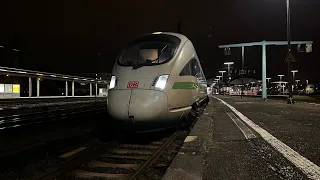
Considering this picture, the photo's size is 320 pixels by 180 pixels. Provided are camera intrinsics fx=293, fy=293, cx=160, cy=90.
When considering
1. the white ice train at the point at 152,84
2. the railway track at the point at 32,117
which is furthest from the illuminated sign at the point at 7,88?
the white ice train at the point at 152,84

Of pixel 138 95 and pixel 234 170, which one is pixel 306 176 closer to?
pixel 234 170

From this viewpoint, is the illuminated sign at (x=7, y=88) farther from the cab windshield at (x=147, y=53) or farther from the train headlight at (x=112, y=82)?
the train headlight at (x=112, y=82)

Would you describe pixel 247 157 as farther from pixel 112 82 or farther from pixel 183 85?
pixel 112 82

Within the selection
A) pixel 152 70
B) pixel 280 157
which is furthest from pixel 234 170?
pixel 152 70

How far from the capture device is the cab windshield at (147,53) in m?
7.82

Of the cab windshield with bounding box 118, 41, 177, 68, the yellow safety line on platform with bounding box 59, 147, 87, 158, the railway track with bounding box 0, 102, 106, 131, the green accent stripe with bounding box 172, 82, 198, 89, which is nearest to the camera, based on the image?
the yellow safety line on platform with bounding box 59, 147, 87, 158

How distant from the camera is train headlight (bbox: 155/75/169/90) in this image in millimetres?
7118

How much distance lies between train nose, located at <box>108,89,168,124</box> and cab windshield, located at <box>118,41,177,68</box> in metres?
0.98

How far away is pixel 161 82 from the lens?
7215 millimetres

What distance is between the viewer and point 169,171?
4543 millimetres

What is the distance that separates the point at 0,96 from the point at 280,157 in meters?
32.8

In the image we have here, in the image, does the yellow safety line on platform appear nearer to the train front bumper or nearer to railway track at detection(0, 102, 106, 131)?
the train front bumper

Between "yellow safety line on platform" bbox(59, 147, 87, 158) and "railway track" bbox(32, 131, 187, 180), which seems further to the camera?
"yellow safety line on platform" bbox(59, 147, 87, 158)

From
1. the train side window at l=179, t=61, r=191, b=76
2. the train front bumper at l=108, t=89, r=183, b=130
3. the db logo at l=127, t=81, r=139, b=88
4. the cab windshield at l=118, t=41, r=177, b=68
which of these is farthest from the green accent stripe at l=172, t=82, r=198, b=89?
the db logo at l=127, t=81, r=139, b=88
